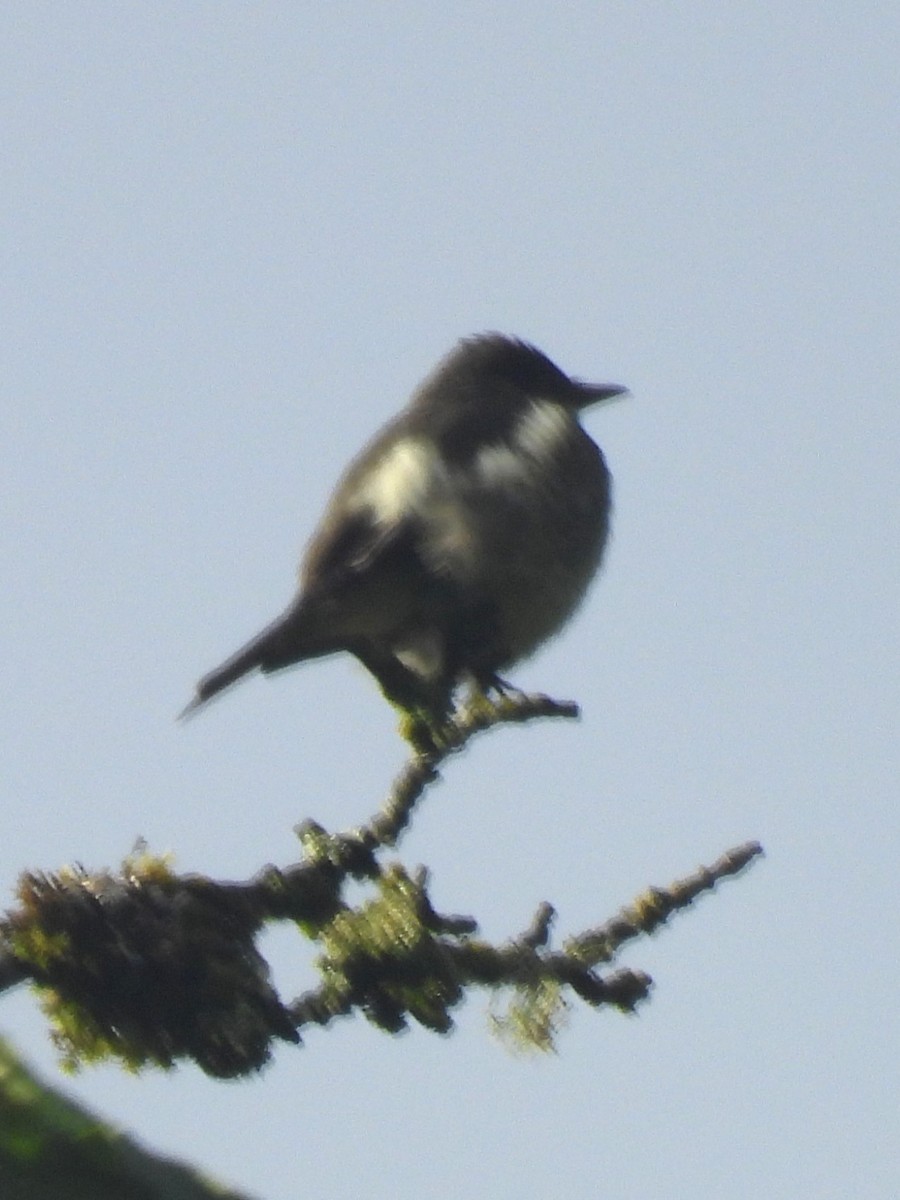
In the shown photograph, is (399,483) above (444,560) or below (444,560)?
above

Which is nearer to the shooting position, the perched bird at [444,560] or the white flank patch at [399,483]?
the perched bird at [444,560]

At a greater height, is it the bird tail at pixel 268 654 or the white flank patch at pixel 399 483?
the white flank patch at pixel 399 483

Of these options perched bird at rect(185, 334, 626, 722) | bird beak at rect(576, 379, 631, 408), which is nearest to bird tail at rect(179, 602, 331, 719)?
perched bird at rect(185, 334, 626, 722)

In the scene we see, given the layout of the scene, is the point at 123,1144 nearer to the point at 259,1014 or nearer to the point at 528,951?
the point at 259,1014

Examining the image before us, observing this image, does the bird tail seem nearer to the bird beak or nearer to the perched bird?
the perched bird

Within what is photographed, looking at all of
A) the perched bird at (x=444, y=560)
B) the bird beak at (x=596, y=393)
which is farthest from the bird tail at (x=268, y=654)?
the bird beak at (x=596, y=393)

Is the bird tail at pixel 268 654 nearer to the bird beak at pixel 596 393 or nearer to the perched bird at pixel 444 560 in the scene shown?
the perched bird at pixel 444 560
